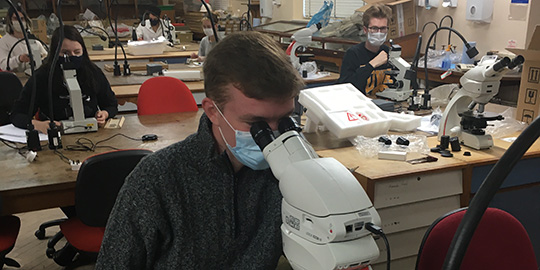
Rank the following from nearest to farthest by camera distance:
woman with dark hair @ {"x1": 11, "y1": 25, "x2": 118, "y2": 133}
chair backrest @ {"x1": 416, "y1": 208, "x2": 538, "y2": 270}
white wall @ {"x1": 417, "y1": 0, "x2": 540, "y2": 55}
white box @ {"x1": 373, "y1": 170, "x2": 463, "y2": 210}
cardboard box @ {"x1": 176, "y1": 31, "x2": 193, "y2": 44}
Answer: chair backrest @ {"x1": 416, "y1": 208, "x2": 538, "y2": 270}
white box @ {"x1": 373, "y1": 170, "x2": 463, "y2": 210}
woman with dark hair @ {"x1": 11, "y1": 25, "x2": 118, "y2": 133}
white wall @ {"x1": 417, "y1": 0, "x2": 540, "y2": 55}
cardboard box @ {"x1": 176, "y1": 31, "x2": 193, "y2": 44}

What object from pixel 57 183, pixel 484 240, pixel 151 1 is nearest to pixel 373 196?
pixel 484 240

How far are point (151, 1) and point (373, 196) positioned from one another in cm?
818

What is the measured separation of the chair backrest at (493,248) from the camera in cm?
128

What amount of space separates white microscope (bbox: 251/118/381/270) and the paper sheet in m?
1.88

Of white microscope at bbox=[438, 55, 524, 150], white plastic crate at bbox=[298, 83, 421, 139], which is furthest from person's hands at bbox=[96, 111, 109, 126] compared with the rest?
white microscope at bbox=[438, 55, 524, 150]

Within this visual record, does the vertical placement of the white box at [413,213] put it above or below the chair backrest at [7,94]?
below

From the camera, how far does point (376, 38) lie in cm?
351

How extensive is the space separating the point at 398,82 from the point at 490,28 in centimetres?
175

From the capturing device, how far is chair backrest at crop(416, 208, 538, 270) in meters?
1.28

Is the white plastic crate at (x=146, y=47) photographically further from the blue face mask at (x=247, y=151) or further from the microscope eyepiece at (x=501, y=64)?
the blue face mask at (x=247, y=151)

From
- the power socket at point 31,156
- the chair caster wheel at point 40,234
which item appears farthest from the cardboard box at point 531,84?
the chair caster wheel at point 40,234

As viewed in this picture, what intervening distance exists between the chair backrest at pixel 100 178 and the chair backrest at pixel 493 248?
1.12m

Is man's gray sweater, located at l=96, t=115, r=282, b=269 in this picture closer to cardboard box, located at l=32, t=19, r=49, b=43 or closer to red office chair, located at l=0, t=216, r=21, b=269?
red office chair, located at l=0, t=216, r=21, b=269

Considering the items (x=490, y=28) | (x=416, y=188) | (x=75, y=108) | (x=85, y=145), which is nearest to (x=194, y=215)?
(x=416, y=188)
